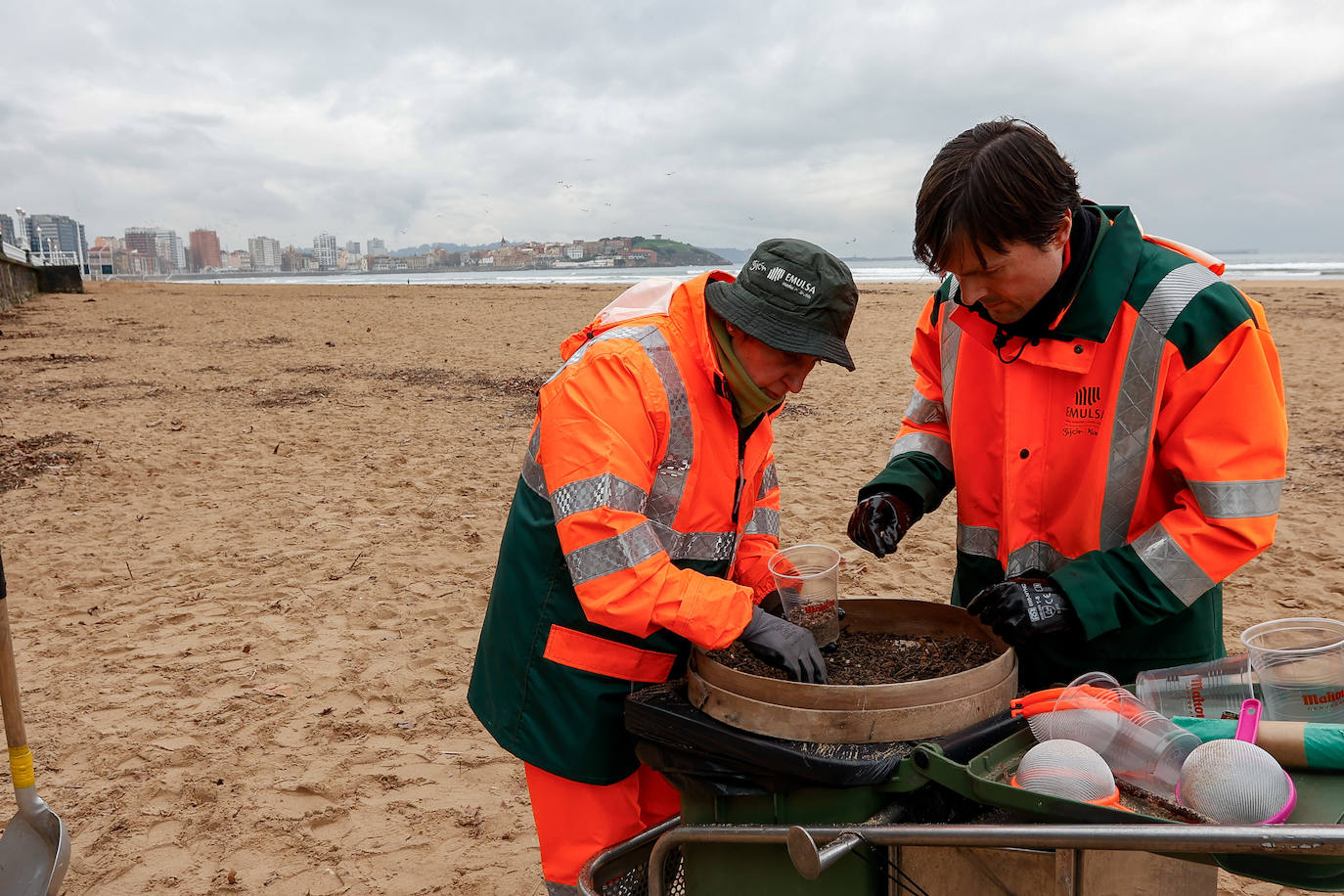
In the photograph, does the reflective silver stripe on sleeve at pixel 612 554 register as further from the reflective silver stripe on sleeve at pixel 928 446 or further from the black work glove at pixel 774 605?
the reflective silver stripe on sleeve at pixel 928 446

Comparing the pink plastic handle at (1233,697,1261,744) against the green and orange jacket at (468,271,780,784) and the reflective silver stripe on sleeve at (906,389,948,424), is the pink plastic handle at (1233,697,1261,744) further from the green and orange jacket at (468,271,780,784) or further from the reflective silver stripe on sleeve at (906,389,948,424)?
the reflective silver stripe on sleeve at (906,389,948,424)

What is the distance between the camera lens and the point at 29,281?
100.0 ft

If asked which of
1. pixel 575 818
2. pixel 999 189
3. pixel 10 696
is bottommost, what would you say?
pixel 575 818

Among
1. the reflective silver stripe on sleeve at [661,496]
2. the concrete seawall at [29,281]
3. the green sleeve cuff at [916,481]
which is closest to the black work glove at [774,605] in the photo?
the reflective silver stripe on sleeve at [661,496]

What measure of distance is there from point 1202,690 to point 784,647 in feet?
2.53

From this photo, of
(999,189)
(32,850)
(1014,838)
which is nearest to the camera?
(1014,838)

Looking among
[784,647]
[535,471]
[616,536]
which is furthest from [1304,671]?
[535,471]

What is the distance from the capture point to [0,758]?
3.81 m

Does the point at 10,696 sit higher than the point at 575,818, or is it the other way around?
the point at 10,696

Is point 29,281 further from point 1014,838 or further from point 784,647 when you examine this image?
point 1014,838

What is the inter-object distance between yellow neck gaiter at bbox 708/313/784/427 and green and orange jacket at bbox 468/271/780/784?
26 mm

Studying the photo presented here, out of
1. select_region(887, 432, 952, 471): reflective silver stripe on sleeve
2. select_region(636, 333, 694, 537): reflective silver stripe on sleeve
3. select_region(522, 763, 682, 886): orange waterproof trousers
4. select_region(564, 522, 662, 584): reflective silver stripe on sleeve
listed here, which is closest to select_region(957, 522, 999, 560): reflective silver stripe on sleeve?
select_region(887, 432, 952, 471): reflective silver stripe on sleeve

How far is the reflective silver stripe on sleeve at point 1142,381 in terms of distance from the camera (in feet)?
6.06

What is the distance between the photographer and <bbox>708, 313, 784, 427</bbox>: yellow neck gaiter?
2033 mm
